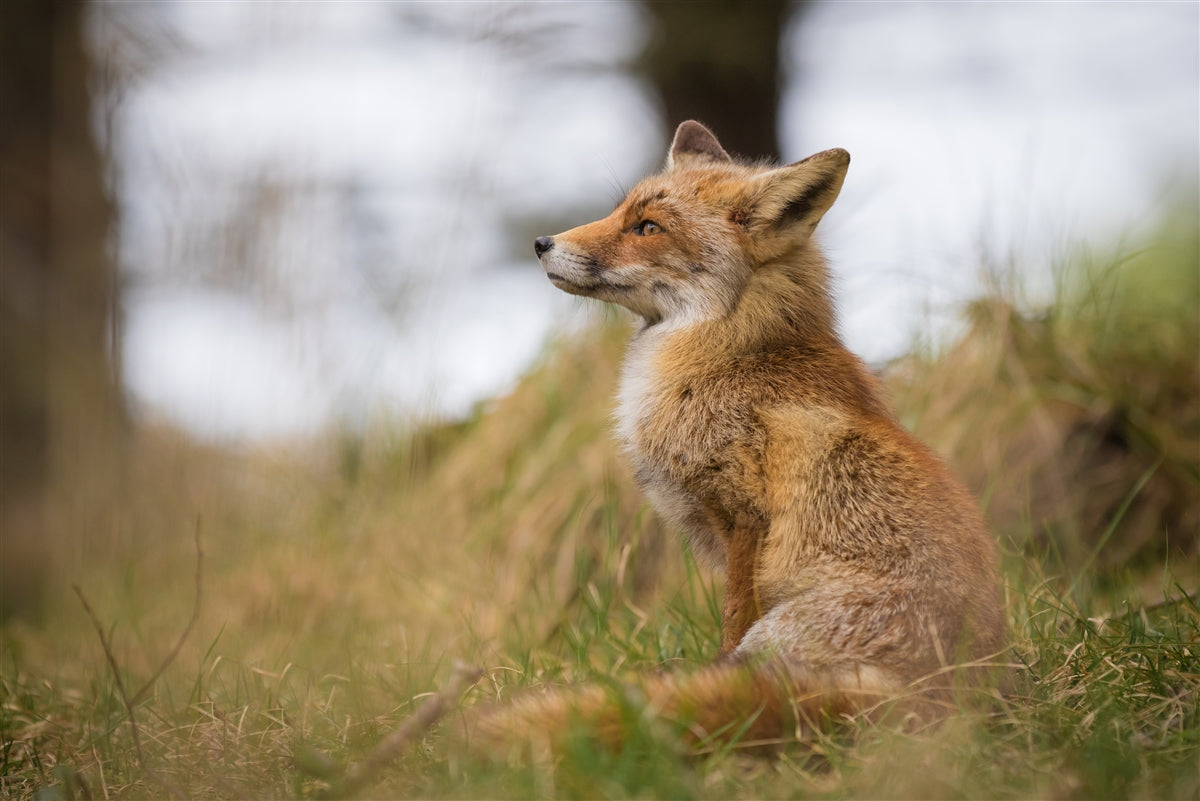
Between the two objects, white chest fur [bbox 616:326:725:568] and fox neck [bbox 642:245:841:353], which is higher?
fox neck [bbox 642:245:841:353]

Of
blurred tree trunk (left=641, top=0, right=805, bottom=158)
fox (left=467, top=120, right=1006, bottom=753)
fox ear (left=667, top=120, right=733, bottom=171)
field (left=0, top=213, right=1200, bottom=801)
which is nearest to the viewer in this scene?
field (left=0, top=213, right=1200, bottom=801)

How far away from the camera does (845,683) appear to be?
2.40 m

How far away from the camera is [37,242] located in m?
7.26

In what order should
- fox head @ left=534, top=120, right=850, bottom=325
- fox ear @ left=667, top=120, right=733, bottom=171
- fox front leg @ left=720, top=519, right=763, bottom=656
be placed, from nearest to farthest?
fox front leg @ left=720, top=519, right=763, bottom=656 → fox head @ left=534, top=120, right=850, bottom=325 → fox ear @ left=667, top=120, right=733, bottom=171

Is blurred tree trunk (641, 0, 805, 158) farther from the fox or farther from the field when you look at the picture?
the fox

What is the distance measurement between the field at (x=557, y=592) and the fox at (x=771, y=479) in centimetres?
16

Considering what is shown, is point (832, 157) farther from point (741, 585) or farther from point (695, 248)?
point (741, 585)

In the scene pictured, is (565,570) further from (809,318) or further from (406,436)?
(809,318)

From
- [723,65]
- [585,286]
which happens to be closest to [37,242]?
[723,65]

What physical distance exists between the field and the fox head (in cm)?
115

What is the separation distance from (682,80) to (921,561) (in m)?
6.05

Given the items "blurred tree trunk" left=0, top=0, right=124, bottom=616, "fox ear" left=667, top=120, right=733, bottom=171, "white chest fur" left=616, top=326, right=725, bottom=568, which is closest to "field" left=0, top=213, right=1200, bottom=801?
"white chest fur" left=616, top=326, right=725, bottom=568

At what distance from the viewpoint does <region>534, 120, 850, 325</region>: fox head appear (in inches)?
130

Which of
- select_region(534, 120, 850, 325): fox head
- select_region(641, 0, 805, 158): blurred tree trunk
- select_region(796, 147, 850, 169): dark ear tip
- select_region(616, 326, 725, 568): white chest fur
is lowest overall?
select_region(616, 326, 725, 568): white chest fur
